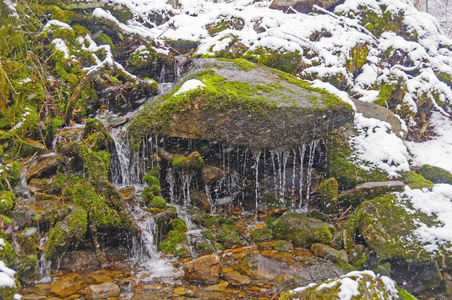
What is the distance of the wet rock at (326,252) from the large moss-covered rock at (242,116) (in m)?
1.92

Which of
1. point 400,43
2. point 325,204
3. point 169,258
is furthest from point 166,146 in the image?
point 400,43

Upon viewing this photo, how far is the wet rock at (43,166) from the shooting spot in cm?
500

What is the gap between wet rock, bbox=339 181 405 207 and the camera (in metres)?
5.36

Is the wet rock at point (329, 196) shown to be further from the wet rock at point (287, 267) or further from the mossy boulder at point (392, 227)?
the wet rock at point (287, 267)

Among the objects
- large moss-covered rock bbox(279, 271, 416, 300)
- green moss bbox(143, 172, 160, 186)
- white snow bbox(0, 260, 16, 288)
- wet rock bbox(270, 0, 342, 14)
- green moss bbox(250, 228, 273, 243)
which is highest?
wet rock bbox(270, 0, 342, 14)

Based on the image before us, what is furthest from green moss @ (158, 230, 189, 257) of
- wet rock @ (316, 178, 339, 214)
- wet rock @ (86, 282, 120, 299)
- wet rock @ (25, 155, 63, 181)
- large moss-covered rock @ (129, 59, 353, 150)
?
wet rock @ (316, 178, 339, 214)

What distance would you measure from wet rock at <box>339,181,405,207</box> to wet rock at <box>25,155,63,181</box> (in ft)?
18.0

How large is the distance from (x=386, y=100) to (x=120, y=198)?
815 cm

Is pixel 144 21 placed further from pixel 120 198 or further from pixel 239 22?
pixel 120 198

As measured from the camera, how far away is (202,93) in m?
5.24

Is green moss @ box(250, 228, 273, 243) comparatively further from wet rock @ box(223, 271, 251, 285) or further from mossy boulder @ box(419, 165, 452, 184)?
mossy boulder @ box(419, 165, 452, 184)

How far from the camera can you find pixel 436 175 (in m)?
6.80

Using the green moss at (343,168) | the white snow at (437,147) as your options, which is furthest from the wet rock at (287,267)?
the white snow at (437,147)

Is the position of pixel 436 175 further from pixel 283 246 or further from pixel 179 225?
pixel 179 225
